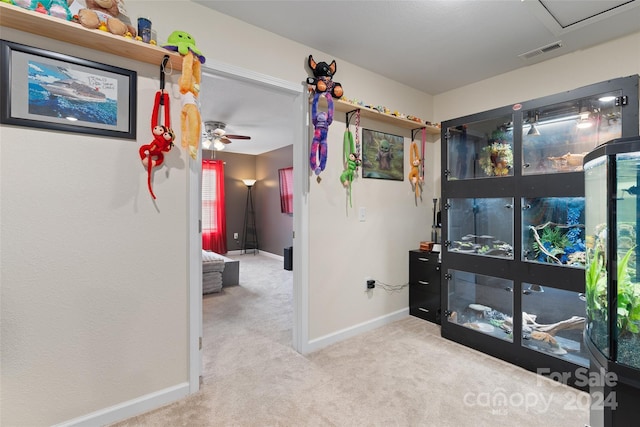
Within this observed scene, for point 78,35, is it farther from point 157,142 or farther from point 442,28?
point 442,28

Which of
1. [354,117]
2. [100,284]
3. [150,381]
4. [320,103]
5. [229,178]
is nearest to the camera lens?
[100,284]

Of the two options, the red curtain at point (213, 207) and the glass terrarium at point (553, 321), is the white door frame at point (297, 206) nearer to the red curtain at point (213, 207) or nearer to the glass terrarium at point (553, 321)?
the glass terrarium at point (553, 321)

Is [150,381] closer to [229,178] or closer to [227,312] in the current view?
[227,312]

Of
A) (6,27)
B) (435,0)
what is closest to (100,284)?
(6,27)

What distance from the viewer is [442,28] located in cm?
217

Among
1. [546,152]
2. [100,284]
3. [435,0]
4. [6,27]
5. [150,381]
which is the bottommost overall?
[150,381]

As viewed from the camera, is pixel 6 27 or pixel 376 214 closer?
pixel 6 27

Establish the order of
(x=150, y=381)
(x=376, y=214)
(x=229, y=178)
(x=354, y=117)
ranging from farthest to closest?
(x=229, y=178)
(x=376, y=214)
(x=354, y=117)
(x=150, y=381)

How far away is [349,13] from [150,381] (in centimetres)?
→ 269

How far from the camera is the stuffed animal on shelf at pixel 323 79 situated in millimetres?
2359

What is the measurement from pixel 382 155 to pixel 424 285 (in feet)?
4.80

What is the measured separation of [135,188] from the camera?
1.74 m

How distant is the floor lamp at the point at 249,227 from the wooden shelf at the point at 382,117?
205 inches

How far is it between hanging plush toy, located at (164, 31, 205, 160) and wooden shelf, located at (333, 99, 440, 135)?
3.67ft
